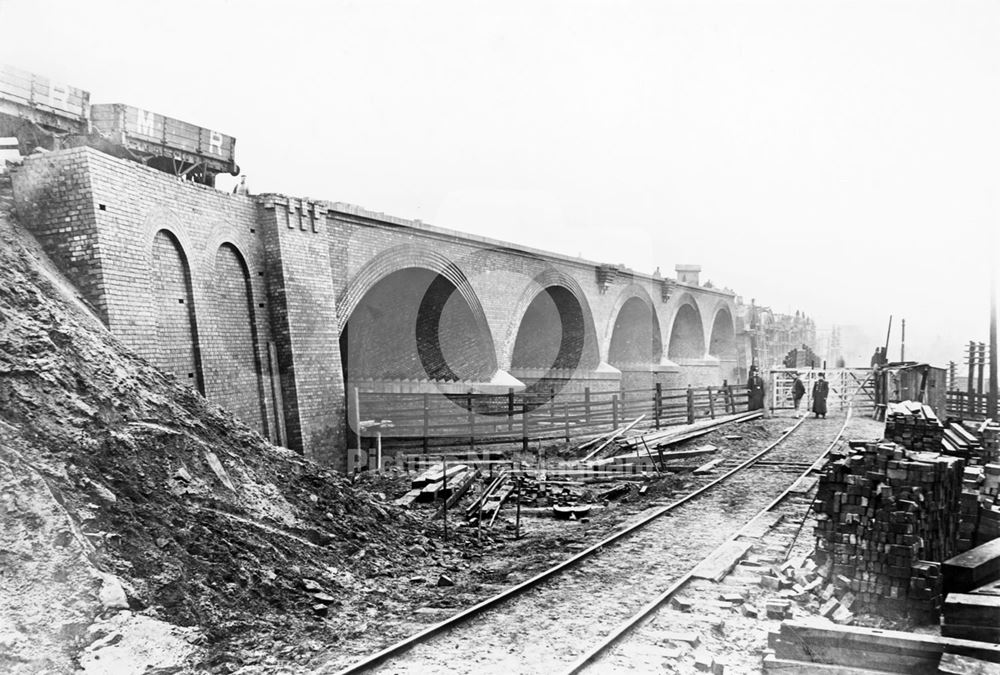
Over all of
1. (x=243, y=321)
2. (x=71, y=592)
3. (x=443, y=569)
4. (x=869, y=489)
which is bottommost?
(x=443, y=569)

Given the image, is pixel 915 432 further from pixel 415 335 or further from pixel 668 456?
pixel 415 335

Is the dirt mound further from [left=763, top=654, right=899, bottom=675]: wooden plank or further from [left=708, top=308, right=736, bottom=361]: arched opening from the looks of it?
[left=708, top=308, right=736, bottom=361]: arched opening

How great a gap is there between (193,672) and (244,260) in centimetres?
875

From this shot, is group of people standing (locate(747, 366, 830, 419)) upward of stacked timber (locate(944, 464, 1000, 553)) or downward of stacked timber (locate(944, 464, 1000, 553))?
upward

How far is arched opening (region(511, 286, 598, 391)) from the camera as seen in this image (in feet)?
83.4

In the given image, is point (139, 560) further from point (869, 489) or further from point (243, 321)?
point (243, 321)

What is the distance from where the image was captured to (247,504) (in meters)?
6.89

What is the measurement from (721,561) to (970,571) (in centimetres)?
242

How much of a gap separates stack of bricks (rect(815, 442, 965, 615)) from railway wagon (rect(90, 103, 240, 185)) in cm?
1176

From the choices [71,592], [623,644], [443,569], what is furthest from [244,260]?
[623,644]

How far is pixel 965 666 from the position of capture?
162 inches

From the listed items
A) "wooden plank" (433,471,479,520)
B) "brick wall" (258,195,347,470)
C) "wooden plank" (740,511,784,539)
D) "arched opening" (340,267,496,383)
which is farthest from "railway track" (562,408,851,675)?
"arched opening" (340,267,496,383)

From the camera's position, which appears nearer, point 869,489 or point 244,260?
point 869,489

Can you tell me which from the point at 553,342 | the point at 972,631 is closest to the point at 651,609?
the point at 972,631
